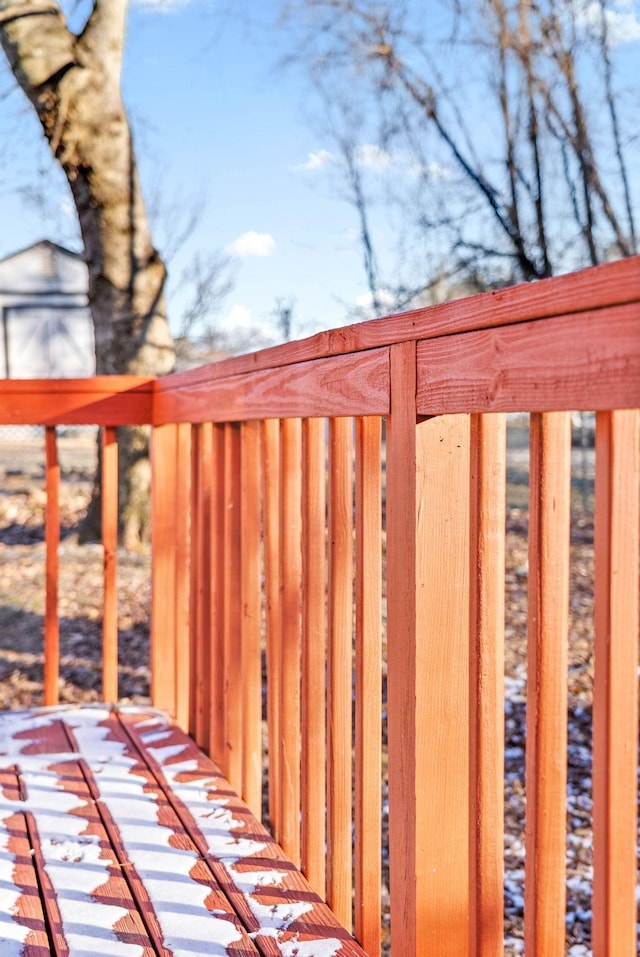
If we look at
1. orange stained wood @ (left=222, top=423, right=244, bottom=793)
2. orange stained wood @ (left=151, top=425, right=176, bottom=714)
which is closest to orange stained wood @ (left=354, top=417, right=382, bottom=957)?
orange stained wood @ (left=222, top=423, right=244, bottom=793)

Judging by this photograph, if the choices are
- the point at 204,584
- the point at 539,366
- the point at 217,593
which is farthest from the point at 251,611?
the point at 539,366

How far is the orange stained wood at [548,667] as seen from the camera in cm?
94

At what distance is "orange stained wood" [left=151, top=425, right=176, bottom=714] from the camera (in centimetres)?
262

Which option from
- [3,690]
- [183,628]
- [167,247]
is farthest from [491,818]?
[167,247]

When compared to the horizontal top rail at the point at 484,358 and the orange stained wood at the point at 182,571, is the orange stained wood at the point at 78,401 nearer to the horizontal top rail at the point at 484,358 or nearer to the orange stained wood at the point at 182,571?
the orange stained wood at the point at 182,571

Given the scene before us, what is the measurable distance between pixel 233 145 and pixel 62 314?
36.0 ft

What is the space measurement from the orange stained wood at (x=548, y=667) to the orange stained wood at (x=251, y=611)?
39.6 inches

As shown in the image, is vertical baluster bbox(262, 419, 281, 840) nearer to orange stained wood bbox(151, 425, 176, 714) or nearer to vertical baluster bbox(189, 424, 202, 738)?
vertical baluster bbox(189, 424, 202, 738)

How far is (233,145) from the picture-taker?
1638 cm

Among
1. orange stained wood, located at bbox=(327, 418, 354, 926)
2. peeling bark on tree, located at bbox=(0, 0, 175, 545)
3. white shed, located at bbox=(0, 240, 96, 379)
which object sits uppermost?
white shed, located at bbox=(0, 240, 96, 379)

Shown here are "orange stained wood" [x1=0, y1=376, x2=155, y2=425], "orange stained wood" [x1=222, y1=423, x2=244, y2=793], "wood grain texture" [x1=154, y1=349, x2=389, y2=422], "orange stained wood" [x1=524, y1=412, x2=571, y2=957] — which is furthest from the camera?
"orange stained wood" [x1=0, y1=376, x2=155, y2=425]

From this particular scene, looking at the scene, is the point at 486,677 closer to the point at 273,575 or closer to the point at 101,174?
the point at 273,575

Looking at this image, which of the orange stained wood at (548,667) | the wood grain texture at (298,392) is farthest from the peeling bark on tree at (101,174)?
the orange stained wood at (548,667)

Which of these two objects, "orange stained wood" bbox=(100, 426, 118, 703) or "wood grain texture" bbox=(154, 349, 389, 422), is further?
"orange stained wood" bbox=(100, 426, 118, 703)
